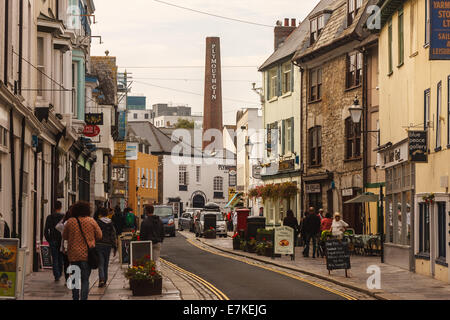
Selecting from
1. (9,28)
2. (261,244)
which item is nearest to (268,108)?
(261,244)

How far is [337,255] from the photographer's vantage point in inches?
874

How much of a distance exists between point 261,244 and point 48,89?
10576 millimetres

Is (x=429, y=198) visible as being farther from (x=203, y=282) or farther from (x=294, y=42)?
(x=294, y=42)

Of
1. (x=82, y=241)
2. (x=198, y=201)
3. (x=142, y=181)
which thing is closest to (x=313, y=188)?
(x=82, y=241)

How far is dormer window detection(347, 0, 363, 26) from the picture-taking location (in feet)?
127

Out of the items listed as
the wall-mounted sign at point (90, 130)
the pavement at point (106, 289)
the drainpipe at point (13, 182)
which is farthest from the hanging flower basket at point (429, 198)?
the wall-mounted sign at point (90, 130)

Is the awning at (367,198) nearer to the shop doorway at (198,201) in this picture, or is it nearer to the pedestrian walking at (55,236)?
the pedestrian walking at (55,236)

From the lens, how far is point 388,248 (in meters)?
28.1

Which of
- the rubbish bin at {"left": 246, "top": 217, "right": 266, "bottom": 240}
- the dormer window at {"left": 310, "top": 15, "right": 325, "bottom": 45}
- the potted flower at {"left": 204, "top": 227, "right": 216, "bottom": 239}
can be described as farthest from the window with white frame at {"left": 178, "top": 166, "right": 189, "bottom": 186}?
the rubbish bin at {"left": 246, "top": 217, "right": 266, "bottom": 240}

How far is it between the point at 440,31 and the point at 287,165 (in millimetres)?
29801

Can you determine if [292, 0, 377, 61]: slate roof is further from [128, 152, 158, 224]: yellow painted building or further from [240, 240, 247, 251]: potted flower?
[128, 152, 158, 224]: yellow painted building

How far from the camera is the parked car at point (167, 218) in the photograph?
5428 cm

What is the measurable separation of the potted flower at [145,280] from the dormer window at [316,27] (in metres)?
27.8

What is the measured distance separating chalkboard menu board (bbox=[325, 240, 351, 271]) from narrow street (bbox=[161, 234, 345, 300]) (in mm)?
1107
